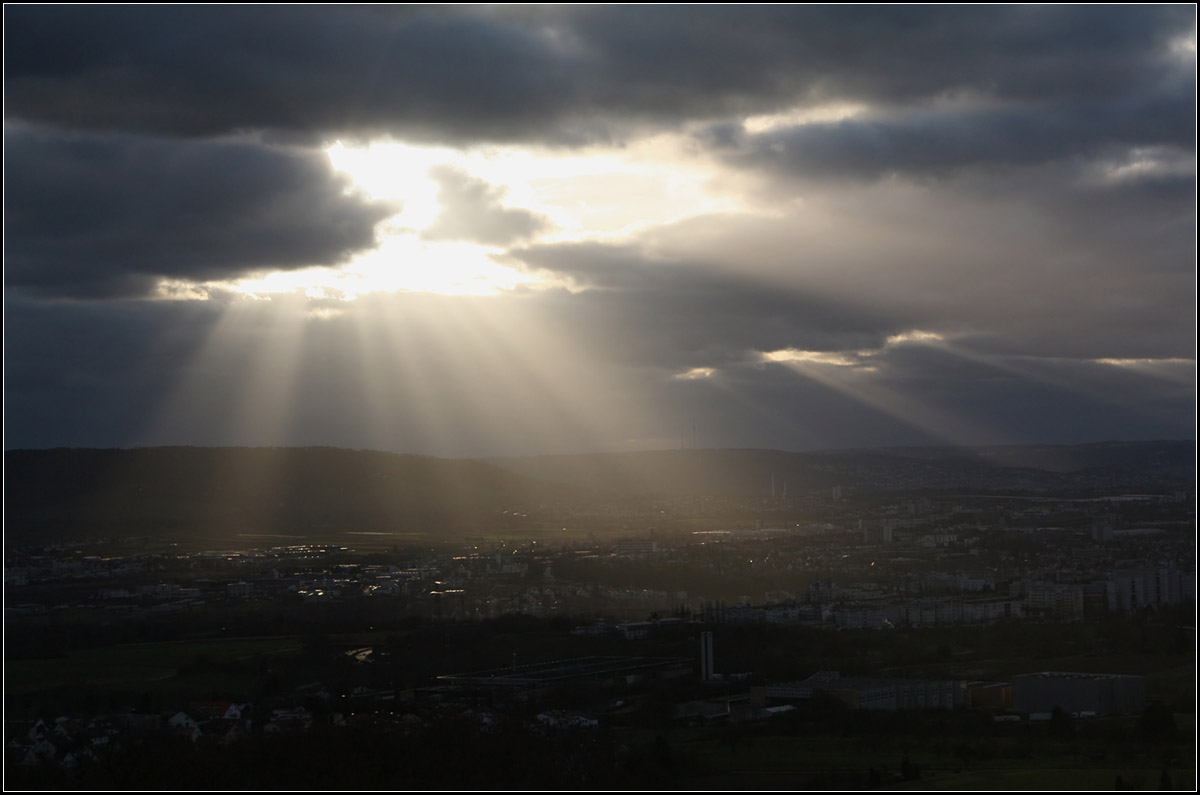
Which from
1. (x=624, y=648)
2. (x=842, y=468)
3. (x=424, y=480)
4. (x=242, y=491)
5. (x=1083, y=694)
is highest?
(x=842, y=468)

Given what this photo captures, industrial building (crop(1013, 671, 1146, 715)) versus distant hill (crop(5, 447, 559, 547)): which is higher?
distant hill (crop(5, 447, 559, 547))

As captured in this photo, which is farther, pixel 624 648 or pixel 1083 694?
pixel 624 648

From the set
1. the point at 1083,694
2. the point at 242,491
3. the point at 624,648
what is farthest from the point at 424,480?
the point at 1083,694

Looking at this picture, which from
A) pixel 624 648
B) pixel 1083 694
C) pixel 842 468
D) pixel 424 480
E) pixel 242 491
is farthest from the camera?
pixel 842 468

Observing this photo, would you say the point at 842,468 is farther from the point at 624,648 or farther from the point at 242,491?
the point at 624,648

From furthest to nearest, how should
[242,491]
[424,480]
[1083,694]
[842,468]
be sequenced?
[842,468] → [424,480] → [242,491] → [1083,694]

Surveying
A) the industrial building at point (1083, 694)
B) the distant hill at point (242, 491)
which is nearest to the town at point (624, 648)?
the industrial building at point (1083, 694)

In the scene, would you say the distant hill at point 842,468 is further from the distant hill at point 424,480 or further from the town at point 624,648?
the town at point 624,648

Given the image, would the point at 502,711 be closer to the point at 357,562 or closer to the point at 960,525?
the point at 357,562

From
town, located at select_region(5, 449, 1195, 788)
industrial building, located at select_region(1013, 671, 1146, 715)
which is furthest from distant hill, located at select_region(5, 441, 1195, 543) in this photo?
industrial building, located at select_region(1013, 671, 1146, 715)

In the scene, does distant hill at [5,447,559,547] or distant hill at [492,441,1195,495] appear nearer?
distant hill at [5,447,559,547]

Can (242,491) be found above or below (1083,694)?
above

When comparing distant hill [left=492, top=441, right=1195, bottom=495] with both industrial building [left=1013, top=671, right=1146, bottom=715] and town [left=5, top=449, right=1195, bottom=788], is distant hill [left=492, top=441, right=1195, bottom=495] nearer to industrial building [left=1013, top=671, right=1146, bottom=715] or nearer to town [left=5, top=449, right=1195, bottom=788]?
town [left=5, top=449, right=1195, bottom=788]
